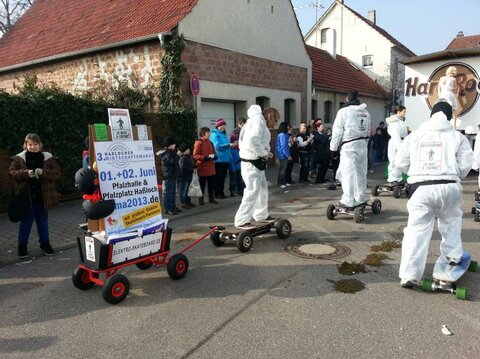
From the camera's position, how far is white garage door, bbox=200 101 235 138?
14281 millimetres

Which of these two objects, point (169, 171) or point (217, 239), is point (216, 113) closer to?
point (169, 171)

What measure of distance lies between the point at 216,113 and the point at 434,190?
1123 centimetres

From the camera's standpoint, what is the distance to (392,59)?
3241 cm

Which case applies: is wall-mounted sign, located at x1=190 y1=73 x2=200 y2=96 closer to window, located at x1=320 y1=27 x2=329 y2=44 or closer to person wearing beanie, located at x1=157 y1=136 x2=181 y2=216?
person wearing beanie, located at x1=157 y1=136 x2=181 y2=216

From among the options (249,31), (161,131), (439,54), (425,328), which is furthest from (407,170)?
(249,31)

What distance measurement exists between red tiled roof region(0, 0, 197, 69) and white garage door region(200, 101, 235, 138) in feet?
9.98

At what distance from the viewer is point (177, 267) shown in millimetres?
4934

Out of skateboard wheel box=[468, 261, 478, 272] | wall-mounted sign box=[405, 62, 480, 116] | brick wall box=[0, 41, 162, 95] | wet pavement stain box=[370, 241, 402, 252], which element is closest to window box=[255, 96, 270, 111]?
brick wall box=[0, 41, 162, 95]

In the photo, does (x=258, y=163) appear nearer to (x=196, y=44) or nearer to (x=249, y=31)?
(x=196, y=44)

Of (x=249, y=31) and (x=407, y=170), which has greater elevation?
(x=249, y=31)

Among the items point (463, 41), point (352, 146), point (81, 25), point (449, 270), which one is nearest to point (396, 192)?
point (352, 146)

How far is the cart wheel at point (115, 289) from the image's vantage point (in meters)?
4.23

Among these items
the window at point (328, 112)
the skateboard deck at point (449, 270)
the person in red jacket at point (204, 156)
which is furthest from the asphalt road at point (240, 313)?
the window at point (328, 112)

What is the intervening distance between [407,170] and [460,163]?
0.55 meters
